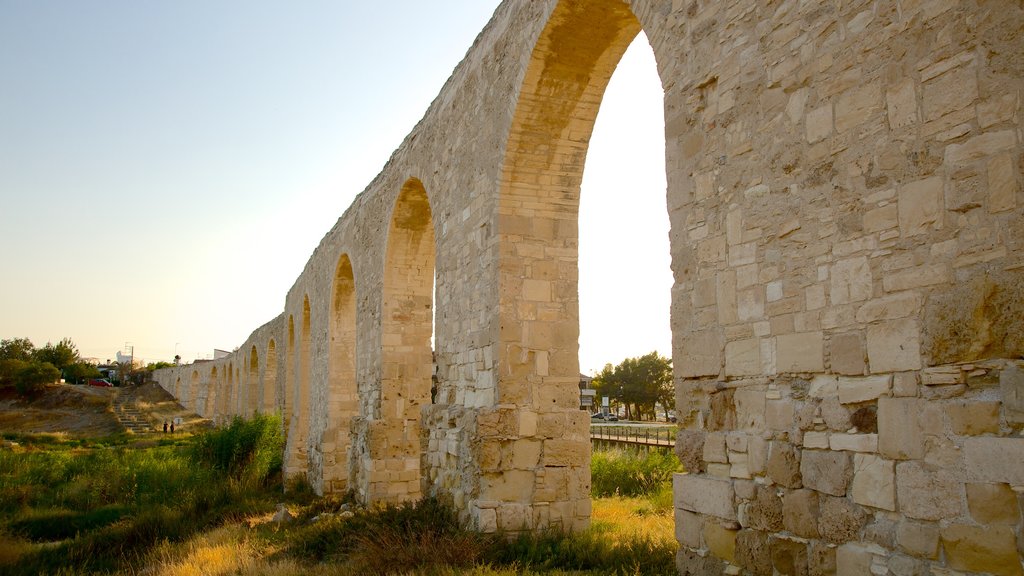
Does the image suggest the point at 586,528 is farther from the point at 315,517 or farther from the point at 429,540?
the point at 315,517

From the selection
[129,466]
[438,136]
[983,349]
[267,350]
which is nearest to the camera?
[983,349]

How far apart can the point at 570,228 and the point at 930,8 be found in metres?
4.20

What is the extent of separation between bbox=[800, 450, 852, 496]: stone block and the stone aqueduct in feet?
0.04

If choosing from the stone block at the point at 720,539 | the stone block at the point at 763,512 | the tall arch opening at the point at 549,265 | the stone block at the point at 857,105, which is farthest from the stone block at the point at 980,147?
the tall arch opening at the point at 549,265

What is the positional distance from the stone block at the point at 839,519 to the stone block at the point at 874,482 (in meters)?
0.06

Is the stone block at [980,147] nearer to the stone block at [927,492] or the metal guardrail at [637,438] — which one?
the stone block at [927,492]

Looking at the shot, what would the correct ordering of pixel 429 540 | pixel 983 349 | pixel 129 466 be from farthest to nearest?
pixel 129 466 → pixel 429 540 → pixel 983 349

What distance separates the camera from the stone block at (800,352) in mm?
3242

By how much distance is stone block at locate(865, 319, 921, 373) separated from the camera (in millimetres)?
2832

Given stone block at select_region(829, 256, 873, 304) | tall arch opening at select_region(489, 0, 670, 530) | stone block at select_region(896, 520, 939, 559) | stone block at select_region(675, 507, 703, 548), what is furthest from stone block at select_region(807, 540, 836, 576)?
tall arch opening at select_region(489, 0, 670, 530)

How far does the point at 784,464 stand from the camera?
336cm

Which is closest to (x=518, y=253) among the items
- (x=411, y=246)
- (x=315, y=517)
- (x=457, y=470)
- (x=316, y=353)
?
(x=457, y=470)

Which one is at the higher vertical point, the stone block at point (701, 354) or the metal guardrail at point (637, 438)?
the stone block at point (701, 354)

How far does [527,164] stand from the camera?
6.72m
